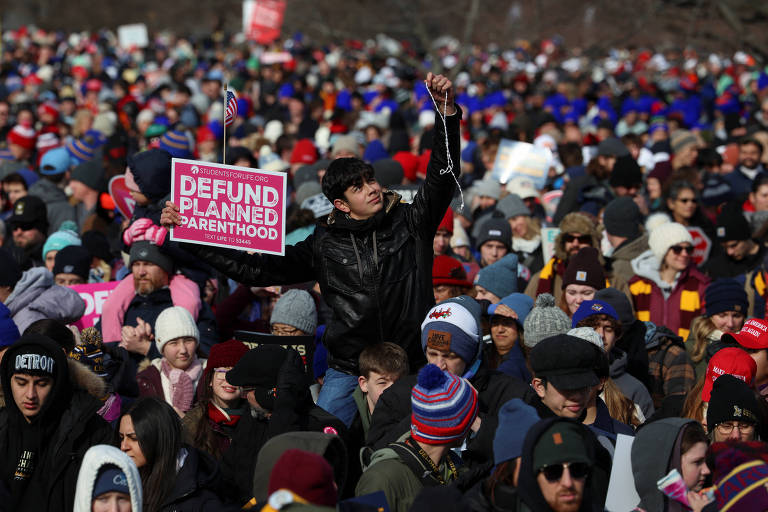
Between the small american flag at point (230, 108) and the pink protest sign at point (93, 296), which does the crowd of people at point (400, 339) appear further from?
the small american flag at point (230, 108)

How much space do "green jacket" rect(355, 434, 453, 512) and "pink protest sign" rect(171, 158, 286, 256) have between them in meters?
1.76

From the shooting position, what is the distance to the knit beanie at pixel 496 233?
8984mm

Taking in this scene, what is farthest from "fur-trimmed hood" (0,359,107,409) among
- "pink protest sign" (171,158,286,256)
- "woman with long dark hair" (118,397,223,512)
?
"pink protest sign" (171,158,286,256)

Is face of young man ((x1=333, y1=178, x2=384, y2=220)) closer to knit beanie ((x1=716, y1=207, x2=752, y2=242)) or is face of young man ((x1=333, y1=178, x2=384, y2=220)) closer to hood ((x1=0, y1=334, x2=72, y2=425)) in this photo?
hood ((x1=0, y1=334, x2=72, y2=425))

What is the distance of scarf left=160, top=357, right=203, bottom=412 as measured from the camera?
6.67 metres

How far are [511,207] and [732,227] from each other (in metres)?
1.87


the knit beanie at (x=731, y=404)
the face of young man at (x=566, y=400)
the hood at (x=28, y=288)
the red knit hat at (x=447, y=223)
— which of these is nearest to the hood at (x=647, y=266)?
the red knit hat at (x=447, y=223)

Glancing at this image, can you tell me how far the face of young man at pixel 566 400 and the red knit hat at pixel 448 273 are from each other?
249 cm

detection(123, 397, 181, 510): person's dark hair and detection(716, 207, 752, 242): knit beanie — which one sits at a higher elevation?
detection(716, 207, 752, 242): knit beanie

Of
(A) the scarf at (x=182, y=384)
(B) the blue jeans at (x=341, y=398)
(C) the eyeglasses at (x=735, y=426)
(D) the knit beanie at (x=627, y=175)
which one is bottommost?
(A) the scarf at (x=182, y=384)

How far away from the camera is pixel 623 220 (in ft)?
30.0

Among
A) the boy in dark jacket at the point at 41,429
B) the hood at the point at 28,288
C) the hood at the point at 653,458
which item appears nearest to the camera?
the hood at the point at 653,458

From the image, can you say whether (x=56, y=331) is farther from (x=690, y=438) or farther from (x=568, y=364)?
(x=690, y=438)

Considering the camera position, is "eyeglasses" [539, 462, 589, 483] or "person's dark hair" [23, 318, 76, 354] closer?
"eyeglasses" [539, 462, 589, 483]
